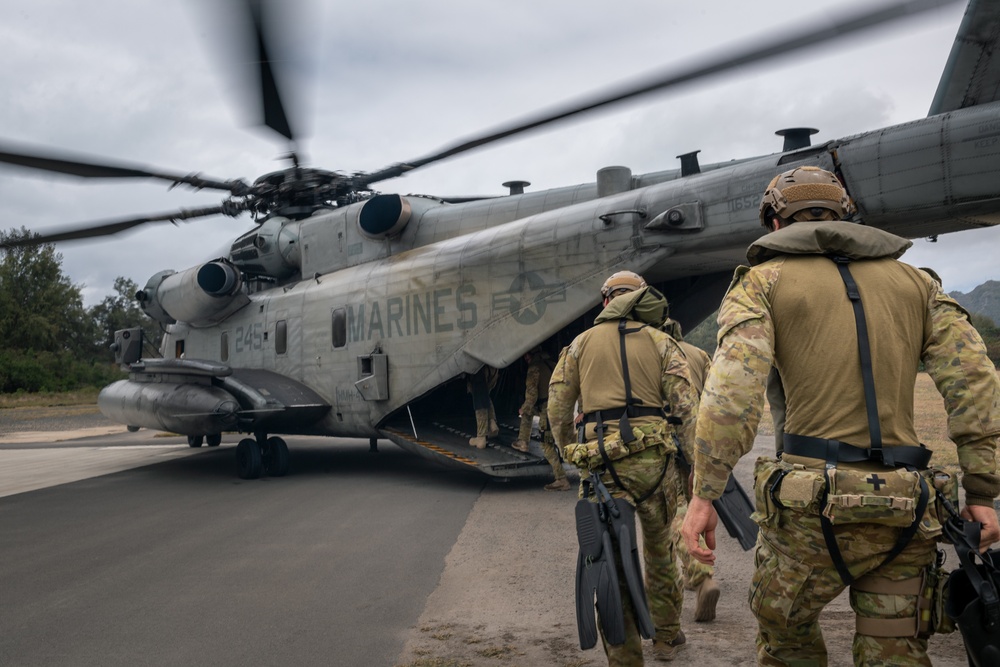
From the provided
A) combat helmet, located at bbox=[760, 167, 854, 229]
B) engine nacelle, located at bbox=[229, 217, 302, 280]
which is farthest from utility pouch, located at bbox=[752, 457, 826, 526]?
engine nacelle, located at bbox=[229, 217, 302, 280]

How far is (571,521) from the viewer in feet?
22.2

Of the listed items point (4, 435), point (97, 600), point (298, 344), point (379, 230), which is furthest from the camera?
point (4, 435)

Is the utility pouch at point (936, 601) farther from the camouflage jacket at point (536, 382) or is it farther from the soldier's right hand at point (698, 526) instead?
the camouflage jacket at point (536, 382)

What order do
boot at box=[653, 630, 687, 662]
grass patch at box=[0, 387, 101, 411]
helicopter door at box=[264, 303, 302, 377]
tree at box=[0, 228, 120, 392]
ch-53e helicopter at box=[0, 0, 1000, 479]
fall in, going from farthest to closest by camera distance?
tree at box=[0, 228, 120, 392] → grass patch at box=[0, 387, 101, 411] → helicopter door at box=[264, 303, 302, 377] → ch-53e helicopter at box=[0, 0, 1000, 479] → boot at box=[653, 630, 687, 662]

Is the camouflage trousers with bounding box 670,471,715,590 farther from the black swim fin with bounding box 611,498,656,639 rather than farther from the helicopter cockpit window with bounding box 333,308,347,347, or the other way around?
the helicopter cockpit window with bounding box 333,308,347,347

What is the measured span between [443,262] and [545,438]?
245cm

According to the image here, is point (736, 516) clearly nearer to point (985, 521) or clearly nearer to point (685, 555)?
point (685, 555)

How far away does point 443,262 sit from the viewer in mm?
9125

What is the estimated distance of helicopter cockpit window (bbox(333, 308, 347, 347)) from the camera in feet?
33.6

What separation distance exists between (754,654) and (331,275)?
8.42m

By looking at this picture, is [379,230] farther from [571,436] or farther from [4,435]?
[4,435]

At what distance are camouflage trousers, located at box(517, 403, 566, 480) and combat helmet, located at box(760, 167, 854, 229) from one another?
4941 millimetres

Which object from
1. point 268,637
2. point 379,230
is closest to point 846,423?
point 268,637

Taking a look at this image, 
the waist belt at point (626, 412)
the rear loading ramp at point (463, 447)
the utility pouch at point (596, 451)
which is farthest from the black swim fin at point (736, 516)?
the rear loading ramp at point (463, 447)
